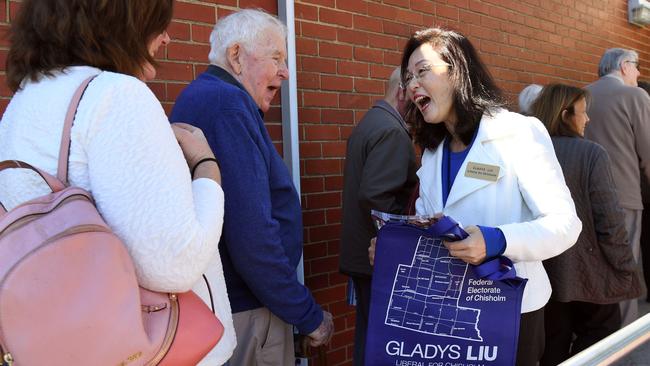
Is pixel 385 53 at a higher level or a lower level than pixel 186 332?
higher

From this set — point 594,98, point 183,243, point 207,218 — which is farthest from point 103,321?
point 594,98

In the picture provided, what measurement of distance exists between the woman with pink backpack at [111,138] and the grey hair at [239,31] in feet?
3.00

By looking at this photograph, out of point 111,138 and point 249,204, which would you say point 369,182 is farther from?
point 111,138

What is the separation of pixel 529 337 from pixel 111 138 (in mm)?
1602

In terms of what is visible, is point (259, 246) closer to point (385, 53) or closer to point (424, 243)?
point (424, 243)

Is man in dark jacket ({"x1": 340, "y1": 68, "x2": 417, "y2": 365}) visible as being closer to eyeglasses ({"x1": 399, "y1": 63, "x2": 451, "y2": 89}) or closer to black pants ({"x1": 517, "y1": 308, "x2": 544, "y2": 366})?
eyeglasses ({"x1": 399, "y1": 63, "x2": 451, "y2": 89})

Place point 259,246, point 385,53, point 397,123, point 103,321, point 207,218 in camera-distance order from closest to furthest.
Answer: point 103,321 < point 207,218 < point 259,246 < point 397,123 < point 385,53

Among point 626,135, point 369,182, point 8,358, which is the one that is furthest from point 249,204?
point 626,135

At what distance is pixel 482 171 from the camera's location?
201cm

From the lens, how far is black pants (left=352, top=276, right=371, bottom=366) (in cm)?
319

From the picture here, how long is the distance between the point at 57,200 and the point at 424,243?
109 cm

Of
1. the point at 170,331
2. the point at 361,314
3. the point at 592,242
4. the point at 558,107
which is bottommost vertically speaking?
the point at 361,314

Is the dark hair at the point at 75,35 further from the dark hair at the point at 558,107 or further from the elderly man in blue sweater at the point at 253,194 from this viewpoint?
the dark hair at the point at 558,107

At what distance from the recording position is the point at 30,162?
1.23 meters
